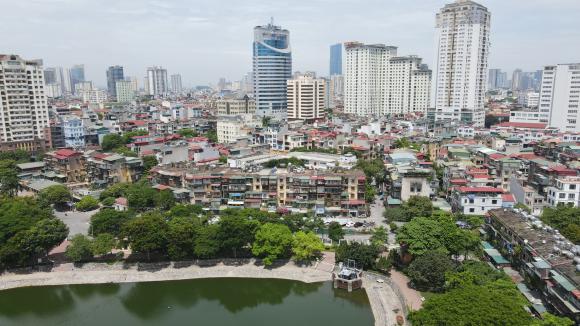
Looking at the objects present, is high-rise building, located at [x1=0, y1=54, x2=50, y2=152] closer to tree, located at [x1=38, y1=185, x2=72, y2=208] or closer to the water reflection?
tree, located at [x1=38, y1=185, x2=72, y2=208]

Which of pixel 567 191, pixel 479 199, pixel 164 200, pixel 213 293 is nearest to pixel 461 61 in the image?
pixel 567 191

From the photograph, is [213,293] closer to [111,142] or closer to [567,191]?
[567,191]

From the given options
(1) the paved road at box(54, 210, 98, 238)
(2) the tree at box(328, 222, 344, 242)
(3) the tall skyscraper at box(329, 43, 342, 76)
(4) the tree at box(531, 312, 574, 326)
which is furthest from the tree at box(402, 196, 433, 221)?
(3) the tall skyscraper at box(329, 43, 342, 76)

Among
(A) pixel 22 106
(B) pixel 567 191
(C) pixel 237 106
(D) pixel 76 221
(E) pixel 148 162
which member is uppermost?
(A) pixel 22 106

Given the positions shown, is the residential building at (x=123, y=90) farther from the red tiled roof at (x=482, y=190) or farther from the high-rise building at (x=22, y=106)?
the red tiled roof at (x=482, y=190)

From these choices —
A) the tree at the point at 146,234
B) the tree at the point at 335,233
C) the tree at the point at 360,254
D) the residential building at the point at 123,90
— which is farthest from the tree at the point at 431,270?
the residential building at the point at 123,90
